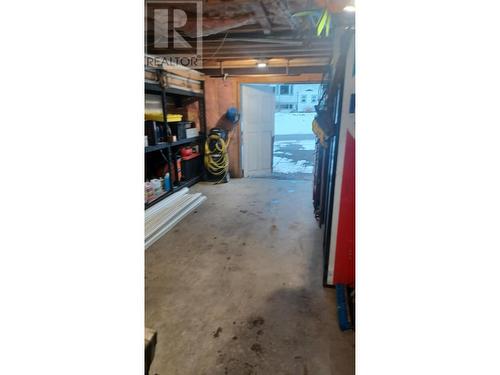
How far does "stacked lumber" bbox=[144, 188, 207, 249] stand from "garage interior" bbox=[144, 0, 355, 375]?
0.02 meters

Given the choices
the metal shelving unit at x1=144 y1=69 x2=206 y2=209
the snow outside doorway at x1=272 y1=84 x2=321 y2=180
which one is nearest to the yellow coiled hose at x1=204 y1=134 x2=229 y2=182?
the metal shelving unit at x1=144 y1=69 x2=206 y2=209

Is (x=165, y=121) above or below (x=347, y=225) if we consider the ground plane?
above

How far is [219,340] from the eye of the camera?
5.89ft

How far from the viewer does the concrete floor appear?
1650mm

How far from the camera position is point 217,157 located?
575 centimetres

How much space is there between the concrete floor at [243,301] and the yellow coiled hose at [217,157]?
6.60ft

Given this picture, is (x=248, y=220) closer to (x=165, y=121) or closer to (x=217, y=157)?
(x=165, y=121)

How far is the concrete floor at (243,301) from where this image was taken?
1650mm

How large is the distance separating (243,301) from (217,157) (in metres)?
3.89

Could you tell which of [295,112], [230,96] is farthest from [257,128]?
[295,112]

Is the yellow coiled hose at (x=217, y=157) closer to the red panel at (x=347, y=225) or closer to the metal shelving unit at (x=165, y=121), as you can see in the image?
the metal shelving unit at (x=165, y=121)
